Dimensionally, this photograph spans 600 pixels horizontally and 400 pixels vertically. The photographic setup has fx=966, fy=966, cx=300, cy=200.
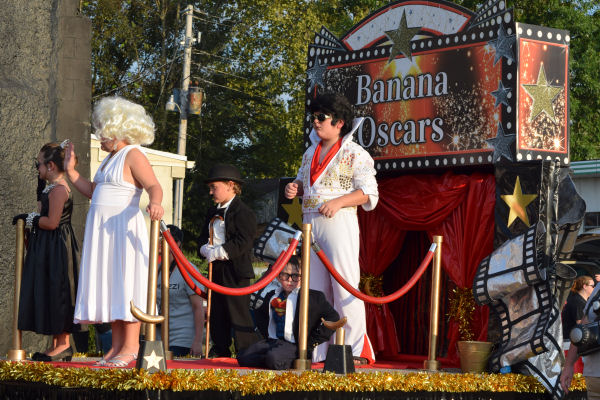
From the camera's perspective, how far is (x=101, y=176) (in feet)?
19.7

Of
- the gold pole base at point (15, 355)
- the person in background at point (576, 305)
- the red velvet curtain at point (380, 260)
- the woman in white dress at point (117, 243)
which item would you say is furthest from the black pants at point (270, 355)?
the person in background at point (576, 305)

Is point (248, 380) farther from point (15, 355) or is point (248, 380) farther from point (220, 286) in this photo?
point (15, 355)

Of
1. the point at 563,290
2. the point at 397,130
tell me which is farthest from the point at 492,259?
the point at 397,130

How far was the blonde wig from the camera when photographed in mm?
6023

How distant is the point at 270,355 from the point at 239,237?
1.43 meters

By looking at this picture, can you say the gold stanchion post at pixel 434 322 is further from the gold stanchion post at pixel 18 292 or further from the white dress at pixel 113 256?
the gold stanchion post at pixel 18 292

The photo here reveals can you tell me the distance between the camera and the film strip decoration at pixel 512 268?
263 inches

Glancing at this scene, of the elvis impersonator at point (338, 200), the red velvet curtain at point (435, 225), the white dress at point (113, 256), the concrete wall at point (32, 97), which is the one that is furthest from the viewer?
the concrete wall at point (32, 97)

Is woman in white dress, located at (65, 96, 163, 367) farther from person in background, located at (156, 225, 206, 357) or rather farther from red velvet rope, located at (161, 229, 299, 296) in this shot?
person in background, located at (156, 225, 206, 357)

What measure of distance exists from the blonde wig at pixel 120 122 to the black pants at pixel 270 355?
156 cm

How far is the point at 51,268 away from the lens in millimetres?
6590

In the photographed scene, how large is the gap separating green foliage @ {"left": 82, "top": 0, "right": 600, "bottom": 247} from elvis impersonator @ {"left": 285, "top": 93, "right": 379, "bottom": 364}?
20.8 metres

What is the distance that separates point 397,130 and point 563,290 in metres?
→ 2.16

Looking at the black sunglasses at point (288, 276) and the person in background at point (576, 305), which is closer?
the black sunglasses at point (288, 276)
